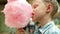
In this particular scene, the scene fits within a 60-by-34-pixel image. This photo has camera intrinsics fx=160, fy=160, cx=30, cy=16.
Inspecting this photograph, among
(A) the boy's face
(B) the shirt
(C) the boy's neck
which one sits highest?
(A) the boy's face

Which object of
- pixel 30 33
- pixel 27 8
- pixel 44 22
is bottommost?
pixel 30 33

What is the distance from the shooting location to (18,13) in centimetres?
101

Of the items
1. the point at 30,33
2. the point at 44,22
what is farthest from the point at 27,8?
the point at 30,33

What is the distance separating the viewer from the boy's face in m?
1.06

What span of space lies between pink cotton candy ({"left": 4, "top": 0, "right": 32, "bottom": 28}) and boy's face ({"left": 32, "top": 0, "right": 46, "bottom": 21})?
Result: 0.12ft

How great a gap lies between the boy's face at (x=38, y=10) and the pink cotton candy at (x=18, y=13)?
37 millimetres

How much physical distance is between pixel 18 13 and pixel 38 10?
0.14 m

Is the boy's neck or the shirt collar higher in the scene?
the boy's neck

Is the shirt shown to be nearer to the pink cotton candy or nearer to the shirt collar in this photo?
the shirt collar

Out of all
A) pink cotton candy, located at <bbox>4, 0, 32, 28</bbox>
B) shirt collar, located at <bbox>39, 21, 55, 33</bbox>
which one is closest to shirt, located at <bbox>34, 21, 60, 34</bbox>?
shirt collar, located at <bbox>39, 21, 55, 33</bbox>

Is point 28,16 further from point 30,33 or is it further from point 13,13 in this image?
point 30,33

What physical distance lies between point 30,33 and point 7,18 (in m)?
0.51

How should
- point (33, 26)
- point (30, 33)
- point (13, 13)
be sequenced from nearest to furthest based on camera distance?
point (13, 13), point (30, 33), point (33, 26)

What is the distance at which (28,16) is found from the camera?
1.04 meters
